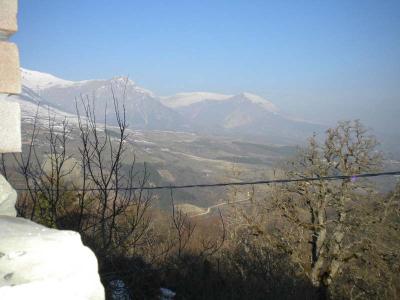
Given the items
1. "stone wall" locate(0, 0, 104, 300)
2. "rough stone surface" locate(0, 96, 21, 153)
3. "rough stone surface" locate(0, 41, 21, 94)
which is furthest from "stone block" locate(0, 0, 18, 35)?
"stone wall" locate(0, 0, 104, 300)

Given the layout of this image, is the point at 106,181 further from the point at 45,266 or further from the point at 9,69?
the point at 45,266

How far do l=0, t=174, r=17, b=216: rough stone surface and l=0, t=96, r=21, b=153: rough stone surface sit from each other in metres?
0.21

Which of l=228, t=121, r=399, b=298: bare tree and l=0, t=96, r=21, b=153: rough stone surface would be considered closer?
l=0, t=96, r=21, b=153: rough stone surface

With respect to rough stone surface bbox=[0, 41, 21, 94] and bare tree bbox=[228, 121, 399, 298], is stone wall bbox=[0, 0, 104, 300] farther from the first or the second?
bare tree bbox=[228, 121, 399, 298]

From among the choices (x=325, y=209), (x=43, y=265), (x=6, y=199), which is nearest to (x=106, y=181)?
(x=6, y=199)

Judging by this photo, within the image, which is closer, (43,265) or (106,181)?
(43,265)

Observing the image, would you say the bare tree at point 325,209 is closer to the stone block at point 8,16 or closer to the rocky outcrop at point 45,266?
the stone block at point 8,16

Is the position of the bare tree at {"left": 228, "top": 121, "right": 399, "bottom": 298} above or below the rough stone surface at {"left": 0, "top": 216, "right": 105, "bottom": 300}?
below

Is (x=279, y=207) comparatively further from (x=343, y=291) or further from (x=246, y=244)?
(x=343, y=291)

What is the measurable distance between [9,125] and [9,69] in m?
0.33

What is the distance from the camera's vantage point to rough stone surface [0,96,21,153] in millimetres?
2086

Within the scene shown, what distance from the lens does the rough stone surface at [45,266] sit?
1.26 m

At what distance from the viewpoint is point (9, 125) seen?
211 cm

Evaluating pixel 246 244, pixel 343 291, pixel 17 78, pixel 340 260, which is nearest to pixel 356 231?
pixel 340 260
